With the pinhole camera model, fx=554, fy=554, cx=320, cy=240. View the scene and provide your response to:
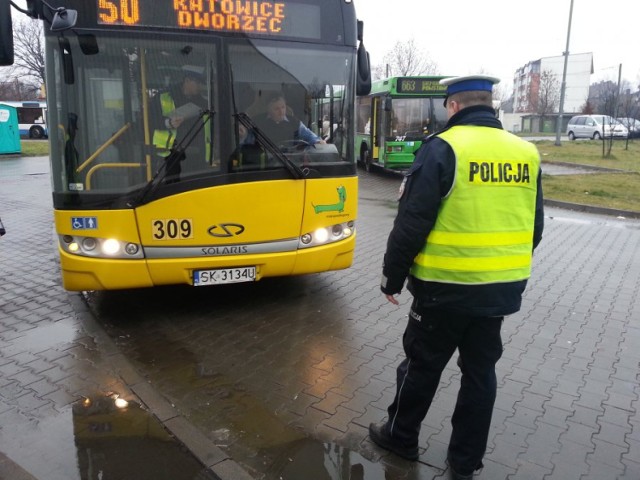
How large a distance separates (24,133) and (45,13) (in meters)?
48.0

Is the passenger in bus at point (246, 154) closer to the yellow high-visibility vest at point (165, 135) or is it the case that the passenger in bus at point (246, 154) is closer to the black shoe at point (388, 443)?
the yellow high-visibility vest at point (165, 135)

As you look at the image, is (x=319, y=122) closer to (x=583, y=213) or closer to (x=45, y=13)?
(x=45, y=13)

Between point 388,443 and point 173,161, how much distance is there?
120 inches

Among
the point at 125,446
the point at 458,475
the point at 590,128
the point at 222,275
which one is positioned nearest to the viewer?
the point at 458,475

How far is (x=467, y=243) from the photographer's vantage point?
274 centimetres

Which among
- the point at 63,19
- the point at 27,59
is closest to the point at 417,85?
the point at 63,19

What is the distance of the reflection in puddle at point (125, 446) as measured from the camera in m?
3.05

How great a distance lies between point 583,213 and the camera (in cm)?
1227

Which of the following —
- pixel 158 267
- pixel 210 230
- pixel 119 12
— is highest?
pixel 119 12

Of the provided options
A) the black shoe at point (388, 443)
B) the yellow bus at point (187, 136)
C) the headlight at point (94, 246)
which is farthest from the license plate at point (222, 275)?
the black shoe at point (388, 443)

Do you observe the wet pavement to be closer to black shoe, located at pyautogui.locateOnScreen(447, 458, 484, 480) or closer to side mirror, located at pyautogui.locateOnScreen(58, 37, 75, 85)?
black shoe, located at pyautogui.locateOnScreen(447, 458, 484, 480)

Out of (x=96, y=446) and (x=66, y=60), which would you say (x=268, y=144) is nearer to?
(x=66, y=60)

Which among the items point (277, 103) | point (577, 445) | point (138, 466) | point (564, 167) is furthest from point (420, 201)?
point (564, 167)

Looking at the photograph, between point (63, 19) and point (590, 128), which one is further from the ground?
point (63, 19)
